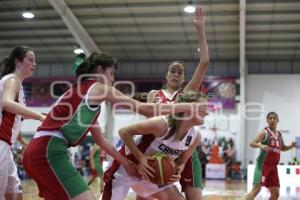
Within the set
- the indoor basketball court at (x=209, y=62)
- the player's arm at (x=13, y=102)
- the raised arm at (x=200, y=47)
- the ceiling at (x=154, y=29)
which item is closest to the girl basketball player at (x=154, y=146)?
the player's arm at (x=13, y=102)

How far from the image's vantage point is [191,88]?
505cm

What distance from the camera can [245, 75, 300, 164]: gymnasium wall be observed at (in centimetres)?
2316

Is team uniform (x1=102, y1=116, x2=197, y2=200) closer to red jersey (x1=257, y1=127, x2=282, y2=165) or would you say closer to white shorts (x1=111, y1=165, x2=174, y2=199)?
white shorts (x1=111, y1=165, x2=174, y2=199)

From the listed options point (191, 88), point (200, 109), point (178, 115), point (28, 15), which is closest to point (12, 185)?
point (178, 115)

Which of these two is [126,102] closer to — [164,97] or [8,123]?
[8,123]

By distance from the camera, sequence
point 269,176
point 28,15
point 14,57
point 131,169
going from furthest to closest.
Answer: point 28,15 < point 269,176 < point 14,57 < point 131,169

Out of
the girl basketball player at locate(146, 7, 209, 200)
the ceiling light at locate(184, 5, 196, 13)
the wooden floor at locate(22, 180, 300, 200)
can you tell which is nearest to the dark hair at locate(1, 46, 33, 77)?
the girl basketball player at locate(146, 7, 209, 200)

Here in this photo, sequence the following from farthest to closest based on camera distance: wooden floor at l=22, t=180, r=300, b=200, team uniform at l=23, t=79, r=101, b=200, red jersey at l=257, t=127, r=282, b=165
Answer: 1. wooden floor at l=22, t=180, r=300, b=200
2. red jersey at l=257, t=127, r=282, b=165
3. team uniform at l=23, t=79, r=101, b=200

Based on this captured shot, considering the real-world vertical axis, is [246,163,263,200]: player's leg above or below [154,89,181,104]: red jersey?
below

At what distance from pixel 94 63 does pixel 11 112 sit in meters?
0.82

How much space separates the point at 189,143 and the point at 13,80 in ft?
5.27

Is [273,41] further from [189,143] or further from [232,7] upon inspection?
[189,143]

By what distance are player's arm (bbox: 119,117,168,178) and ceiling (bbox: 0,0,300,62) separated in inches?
552

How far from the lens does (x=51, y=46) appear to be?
76.0ft
